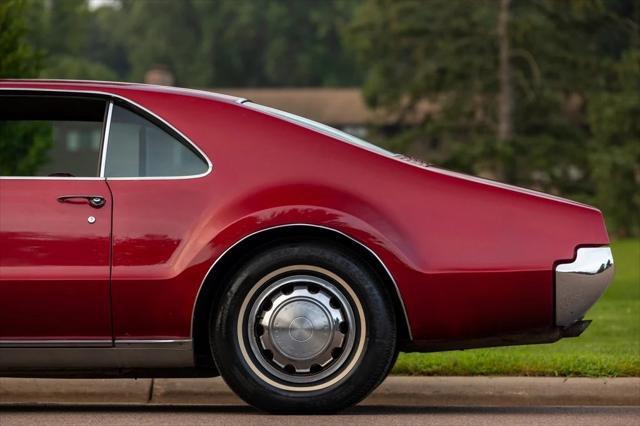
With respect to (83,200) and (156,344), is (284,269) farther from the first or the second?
(83,200)

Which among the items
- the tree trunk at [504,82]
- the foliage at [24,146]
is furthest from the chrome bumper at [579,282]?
the tree trunk at [504,82]

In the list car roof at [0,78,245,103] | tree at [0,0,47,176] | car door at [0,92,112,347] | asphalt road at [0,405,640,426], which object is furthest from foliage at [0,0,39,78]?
car door at [0,92,112,347]

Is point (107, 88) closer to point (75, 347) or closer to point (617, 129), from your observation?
point (75, 347)

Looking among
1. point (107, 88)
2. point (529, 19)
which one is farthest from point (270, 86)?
point (107, 88)

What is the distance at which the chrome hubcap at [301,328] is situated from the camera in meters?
6.39

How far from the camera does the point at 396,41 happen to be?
175 ft

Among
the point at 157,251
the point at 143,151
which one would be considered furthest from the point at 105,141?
the point at 157,251

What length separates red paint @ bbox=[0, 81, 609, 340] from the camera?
6355 mm

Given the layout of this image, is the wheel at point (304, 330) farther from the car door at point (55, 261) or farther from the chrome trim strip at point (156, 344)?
the car door at point (55, 261)

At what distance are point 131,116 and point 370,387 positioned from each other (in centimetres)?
167

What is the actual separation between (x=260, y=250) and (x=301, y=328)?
400mm

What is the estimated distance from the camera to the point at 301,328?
6379mm

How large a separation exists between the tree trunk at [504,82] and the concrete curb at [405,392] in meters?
40.6

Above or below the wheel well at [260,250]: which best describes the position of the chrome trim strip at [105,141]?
above
